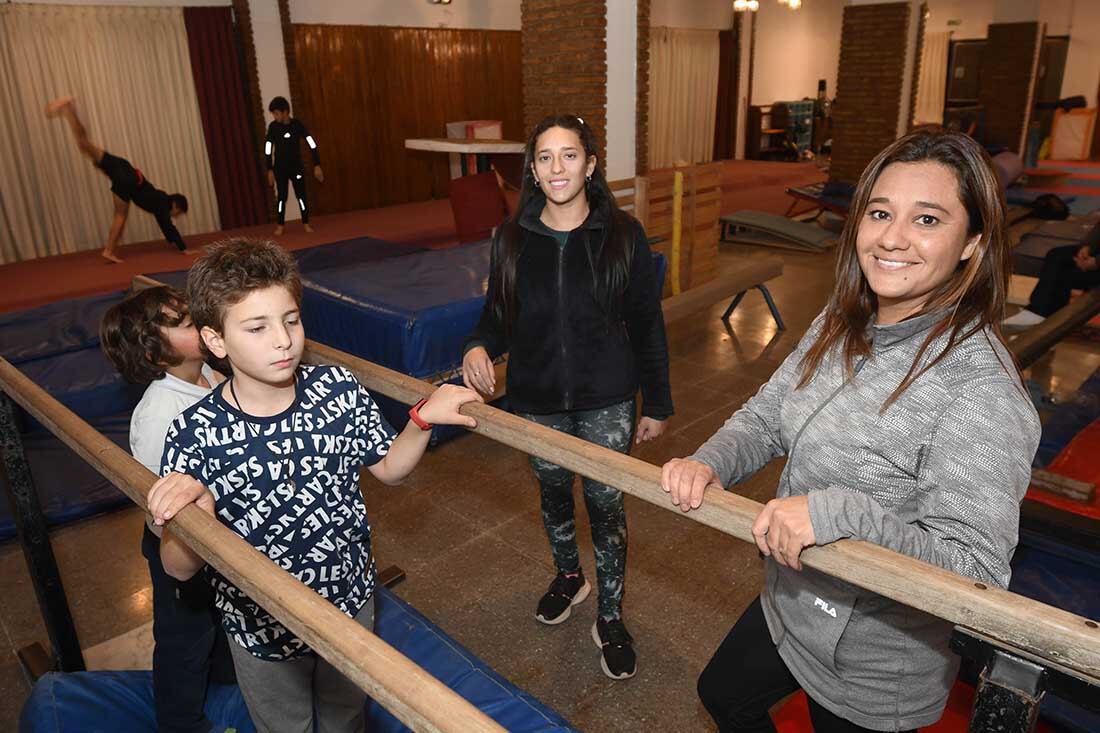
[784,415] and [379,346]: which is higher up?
[784,415]

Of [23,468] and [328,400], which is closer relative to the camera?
[328,400]

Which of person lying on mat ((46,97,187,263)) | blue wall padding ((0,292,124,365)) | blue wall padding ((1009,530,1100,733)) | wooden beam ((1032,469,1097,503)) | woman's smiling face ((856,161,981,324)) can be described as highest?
woman's smiling face ((856,161,981,324))

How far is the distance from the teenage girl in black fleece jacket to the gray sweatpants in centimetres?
84

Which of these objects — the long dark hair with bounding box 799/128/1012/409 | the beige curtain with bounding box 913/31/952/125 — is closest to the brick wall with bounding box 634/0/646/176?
the long dark hair with bounding box 799/128/1012/409

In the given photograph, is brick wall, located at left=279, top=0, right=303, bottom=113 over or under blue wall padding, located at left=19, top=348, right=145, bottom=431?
over

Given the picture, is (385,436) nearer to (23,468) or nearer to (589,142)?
(589,142)

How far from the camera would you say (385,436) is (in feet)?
5.51

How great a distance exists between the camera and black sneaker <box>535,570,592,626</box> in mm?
2795

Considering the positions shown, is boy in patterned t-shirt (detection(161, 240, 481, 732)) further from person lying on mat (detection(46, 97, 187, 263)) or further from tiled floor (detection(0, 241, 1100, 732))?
person lying on mat (detection(46, 97, 187, 263))

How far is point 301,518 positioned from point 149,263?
814cm

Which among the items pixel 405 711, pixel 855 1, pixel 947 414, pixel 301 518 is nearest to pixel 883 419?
pixel 947 414

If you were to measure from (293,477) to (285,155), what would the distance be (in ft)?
30.0

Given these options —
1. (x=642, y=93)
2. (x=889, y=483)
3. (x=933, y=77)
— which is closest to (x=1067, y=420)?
(x=889, y=483)

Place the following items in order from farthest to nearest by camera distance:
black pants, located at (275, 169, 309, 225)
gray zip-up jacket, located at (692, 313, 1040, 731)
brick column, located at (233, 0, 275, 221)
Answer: brick column, located at (233, 0, 275, 221) < black pants, located at (275, 169, 309, 225) < gray zip-up jacket, located at (692, 313, 1040, 731)
